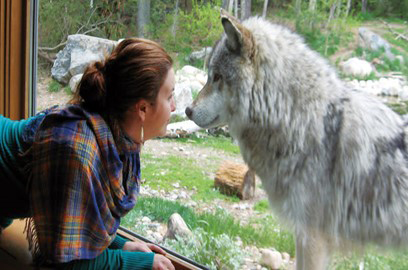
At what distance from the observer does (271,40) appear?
1.48 metres

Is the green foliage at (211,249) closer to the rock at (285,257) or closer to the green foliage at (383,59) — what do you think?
the rock at (285,257)

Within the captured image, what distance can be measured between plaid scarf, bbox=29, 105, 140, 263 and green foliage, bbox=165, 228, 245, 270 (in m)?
0.66

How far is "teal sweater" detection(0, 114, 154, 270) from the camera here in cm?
140

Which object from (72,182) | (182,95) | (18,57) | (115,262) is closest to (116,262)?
(115,262)

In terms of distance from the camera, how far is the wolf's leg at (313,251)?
1.40 metres

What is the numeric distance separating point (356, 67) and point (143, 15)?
1.00 metres

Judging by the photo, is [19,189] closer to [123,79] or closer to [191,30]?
[123,79]

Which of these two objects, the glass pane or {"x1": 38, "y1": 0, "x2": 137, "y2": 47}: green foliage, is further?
{"x1": 38, "y1": 0, "x2": 137, "y2": 47}: green foliage

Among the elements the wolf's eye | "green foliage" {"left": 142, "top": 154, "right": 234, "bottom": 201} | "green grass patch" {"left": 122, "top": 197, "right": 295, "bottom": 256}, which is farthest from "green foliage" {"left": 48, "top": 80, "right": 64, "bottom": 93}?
the wolf's eye

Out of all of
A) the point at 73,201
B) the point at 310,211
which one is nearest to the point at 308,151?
the point at 310,211

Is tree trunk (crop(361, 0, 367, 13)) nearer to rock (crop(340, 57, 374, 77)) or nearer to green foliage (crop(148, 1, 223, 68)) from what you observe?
rock (crop(340, 57, 374, 77))

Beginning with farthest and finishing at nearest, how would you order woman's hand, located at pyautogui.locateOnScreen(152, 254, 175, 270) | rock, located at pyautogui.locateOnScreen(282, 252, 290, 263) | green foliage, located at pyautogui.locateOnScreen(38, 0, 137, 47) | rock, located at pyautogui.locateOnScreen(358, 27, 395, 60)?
green foliage, located at pyautogui.locateOnScreen(38, 0, 137, 47) → rock, located at pyautogui.locateOnScreen(282, 252, 290, 263) → woman's hand, located at pyautogui.locateOnScreen(152, 254, 175, 270) → rock, located at pyautogui.locateOnScreen(358, 27, 395, 60)

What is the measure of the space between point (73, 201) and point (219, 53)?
27.4 inches

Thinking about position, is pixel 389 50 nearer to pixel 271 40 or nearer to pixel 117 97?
pixel 271 40
